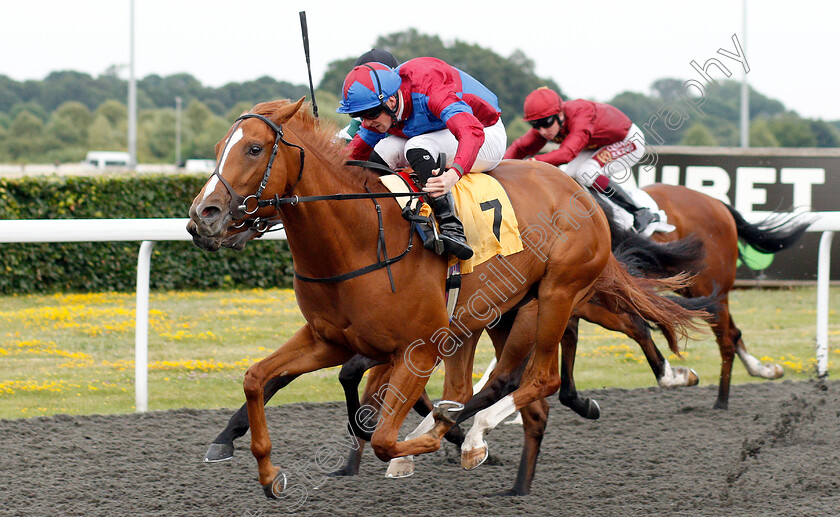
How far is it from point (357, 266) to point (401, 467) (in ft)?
3.56

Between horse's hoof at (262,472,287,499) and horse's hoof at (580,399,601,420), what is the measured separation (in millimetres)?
1768

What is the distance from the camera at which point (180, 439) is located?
13.7 feet

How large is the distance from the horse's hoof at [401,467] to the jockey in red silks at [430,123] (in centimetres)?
101

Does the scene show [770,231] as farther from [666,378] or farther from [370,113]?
[370,113]

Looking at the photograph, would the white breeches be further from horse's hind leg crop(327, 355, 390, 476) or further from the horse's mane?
horse's hind leg crop(327, 355, 390, 476)

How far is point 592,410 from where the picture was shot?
4.34m

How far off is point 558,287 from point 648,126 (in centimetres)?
133

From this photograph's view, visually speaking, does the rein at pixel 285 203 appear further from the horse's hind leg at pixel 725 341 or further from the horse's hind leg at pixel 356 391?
the horse's hind leg at pixel 725 341

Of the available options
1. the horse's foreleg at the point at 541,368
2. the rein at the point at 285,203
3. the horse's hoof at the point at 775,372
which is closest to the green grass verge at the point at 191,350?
the horse's hoof at the point at 775,372

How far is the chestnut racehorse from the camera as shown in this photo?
2.71m

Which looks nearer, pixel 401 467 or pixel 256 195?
pixel 256 195

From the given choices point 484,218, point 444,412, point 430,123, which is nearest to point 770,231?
point 484,218

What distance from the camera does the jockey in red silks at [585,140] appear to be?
16.0 ft

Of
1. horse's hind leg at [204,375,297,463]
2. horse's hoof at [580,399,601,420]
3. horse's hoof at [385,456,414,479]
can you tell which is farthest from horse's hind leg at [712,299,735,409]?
horse's hind leg at [204,375,297,463]
